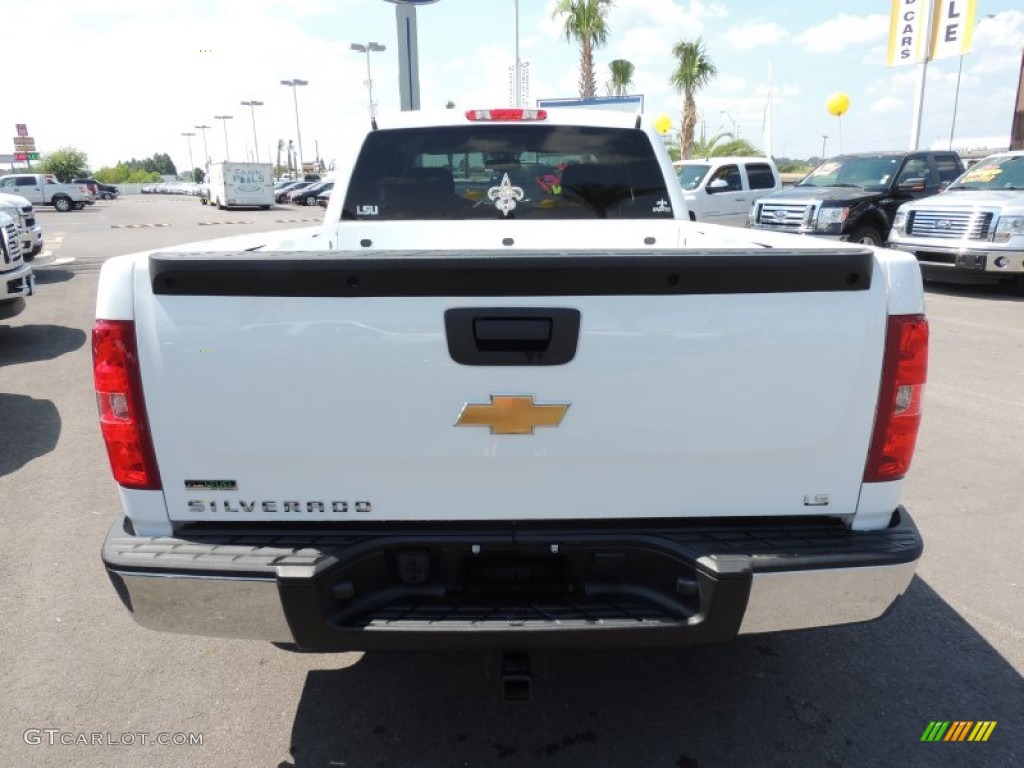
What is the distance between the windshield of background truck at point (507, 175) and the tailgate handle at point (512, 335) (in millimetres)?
2420

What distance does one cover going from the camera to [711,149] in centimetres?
3453

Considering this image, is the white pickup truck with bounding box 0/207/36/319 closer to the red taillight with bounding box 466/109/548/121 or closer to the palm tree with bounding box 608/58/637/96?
the red taillight with bounding box 466/109/548/121

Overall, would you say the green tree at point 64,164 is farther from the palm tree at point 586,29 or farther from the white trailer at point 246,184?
the palm tree at point 586,29

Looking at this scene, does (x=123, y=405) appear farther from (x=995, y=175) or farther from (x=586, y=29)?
(x=586, y=29)

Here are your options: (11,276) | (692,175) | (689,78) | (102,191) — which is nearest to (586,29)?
(689,78)

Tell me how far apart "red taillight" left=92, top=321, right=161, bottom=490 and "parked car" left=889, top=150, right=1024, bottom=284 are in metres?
12.0

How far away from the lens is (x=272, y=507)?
220cm

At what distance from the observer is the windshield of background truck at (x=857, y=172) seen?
13984 mm

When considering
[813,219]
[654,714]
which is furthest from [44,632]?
[813,219]

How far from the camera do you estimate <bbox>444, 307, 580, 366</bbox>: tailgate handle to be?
2.04 m

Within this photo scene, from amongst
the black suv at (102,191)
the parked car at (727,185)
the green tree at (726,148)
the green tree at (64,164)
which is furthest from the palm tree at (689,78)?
the green tree at (64,164)

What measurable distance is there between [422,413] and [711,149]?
35.4 meters

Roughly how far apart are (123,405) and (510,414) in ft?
3.53

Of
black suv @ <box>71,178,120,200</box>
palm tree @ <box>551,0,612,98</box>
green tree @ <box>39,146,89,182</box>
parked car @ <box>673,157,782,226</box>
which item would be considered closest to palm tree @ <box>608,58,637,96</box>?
palm tree @ <box>551,0,612,98</box>
